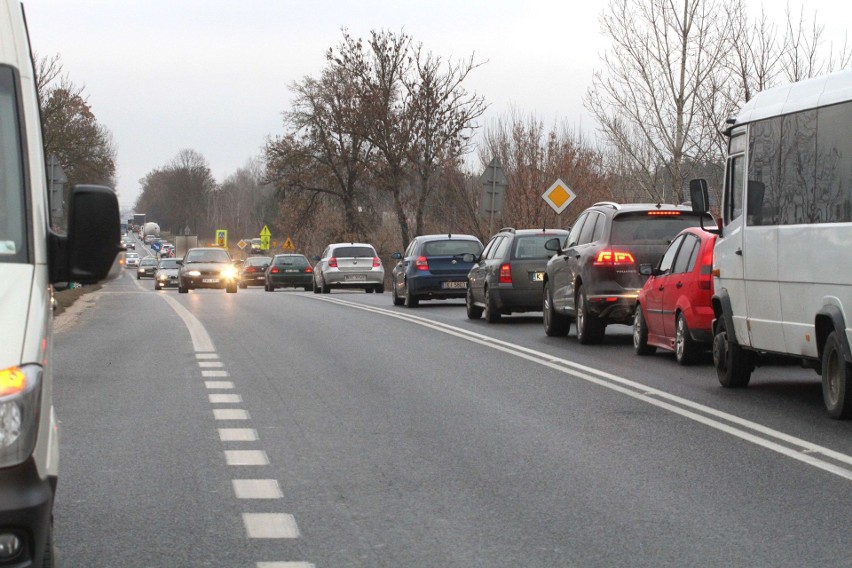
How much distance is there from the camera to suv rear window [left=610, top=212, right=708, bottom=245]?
18438mm

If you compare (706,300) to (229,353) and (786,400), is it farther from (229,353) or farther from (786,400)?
(229,353)

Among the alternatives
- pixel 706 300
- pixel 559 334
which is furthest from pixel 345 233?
pixel 706 300

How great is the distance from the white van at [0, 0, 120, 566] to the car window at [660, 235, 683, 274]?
11609 millimetres

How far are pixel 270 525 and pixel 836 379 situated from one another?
5.53 metres

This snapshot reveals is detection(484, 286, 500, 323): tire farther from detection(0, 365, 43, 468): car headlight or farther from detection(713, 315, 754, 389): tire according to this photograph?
detection(0, 365, 43, 468): car headlight

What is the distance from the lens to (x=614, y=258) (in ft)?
60.8

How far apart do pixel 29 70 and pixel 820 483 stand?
4900 millimetres

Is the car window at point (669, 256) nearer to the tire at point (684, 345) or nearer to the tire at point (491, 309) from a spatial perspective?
the tire at point (684, 345)

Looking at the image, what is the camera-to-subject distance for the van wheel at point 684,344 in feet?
52.1

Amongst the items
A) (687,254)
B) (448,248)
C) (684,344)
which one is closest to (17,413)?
(684,344)

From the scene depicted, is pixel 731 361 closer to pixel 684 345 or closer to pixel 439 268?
pixel 684 345

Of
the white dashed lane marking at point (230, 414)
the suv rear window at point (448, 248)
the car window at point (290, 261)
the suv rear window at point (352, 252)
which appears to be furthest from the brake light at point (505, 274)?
the car window at point (290, 261)

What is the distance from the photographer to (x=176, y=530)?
6898 mm

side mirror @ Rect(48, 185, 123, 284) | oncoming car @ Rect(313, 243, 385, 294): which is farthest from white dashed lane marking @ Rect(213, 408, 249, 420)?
oncoming car @ Rect(313, 243, 385, 294)
